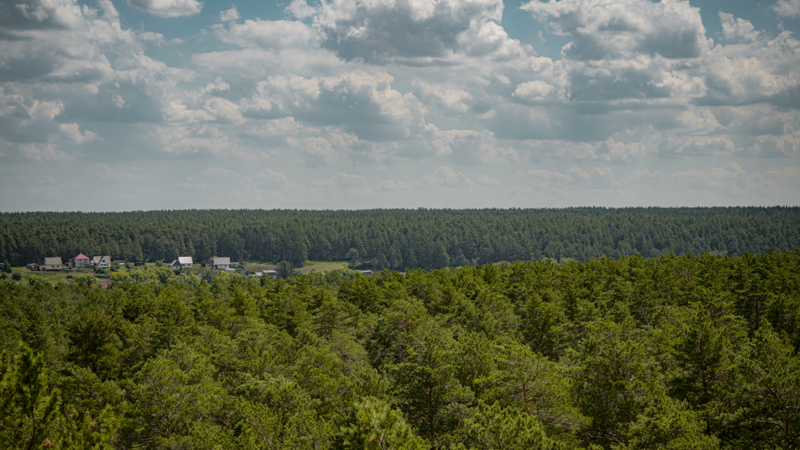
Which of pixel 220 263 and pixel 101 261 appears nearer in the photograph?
pixel 101 261

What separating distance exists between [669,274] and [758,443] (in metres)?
32.2

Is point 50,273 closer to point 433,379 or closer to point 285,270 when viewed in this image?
point 285,270

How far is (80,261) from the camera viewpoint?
18800 cm

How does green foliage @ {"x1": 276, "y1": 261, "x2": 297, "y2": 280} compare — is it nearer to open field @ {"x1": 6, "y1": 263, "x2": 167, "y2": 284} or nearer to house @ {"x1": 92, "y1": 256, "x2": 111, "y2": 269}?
open field @ {"x1": 6, "y1": 263, "x2": 167, "y2": 284}

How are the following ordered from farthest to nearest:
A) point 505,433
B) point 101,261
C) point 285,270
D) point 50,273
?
point 101,261 → point 285,270 → point 50,273 → point 505,433

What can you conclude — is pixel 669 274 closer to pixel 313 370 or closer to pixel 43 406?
pixel 313 370

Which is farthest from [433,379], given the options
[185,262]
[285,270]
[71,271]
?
[185,262]

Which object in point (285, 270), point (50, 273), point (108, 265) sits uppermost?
point (108, 265)

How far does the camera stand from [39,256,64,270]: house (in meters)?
181

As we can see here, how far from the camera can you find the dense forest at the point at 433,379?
1970 centimetres

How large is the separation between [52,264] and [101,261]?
538 inches

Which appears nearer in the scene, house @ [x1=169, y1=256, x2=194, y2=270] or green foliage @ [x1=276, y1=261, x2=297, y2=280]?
green foliage @ [x1=276, y1=261, x2=297, y2=280]

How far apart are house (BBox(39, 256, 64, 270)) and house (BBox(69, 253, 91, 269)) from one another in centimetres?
360

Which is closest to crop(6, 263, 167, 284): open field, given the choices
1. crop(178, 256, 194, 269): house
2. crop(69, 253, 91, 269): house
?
crop(69, 253, 91, 269): house
